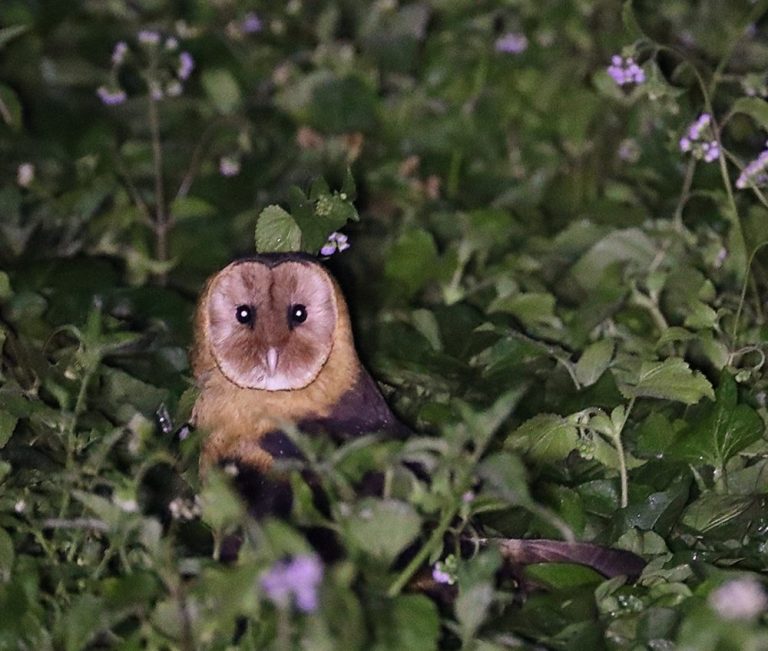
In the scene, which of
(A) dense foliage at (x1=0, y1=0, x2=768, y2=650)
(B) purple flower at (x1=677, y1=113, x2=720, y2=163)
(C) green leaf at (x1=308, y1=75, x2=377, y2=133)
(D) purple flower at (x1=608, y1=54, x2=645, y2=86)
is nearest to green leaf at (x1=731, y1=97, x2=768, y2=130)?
(A) dense foliage at (x1=0, y1=0, x2=768, y2=650)

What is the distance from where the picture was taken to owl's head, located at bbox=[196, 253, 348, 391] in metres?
2.58

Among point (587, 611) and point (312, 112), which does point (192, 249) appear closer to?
point (312, 112)

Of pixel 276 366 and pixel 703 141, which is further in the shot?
pixel 703 141

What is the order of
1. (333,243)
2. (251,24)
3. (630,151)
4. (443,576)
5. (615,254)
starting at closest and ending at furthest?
(443,576)
(333,243)
(615,254)
(630,151)
(251,24)

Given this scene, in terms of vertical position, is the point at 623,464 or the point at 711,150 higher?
the point at 711,150

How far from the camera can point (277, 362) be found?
2604 mm

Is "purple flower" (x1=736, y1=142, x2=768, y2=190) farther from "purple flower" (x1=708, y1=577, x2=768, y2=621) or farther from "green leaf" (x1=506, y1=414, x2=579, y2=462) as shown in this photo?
"purple flower" (x1=708, y1=577, x2=768, y2=621)

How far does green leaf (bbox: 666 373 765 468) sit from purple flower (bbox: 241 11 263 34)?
8.37ft

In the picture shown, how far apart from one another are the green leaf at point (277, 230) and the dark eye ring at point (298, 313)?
121mm

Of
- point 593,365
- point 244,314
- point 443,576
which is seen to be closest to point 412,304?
point 593,365

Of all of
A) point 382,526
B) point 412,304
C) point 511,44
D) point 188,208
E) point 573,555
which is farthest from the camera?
point 511,44

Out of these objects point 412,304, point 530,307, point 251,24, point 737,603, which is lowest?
point 251,24

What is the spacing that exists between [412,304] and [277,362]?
3.50 feet

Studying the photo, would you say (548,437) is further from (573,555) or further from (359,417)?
(359,417)
